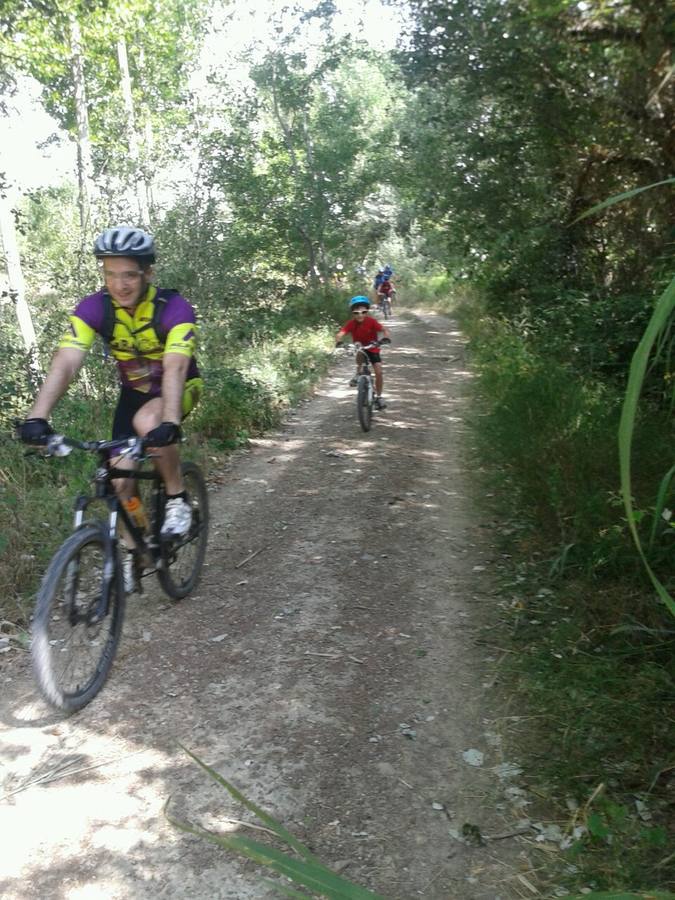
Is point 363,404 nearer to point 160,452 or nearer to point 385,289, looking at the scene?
point 160,452

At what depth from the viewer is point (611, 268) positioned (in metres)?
10.9

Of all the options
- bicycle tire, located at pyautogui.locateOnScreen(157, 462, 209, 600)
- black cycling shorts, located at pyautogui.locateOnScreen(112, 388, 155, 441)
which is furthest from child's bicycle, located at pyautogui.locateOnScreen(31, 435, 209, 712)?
bicycle tire, located at pyautogui.locateOnScreen(157, 462, 209, 600)

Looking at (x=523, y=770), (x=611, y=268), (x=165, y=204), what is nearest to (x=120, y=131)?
(x=165, y=204)

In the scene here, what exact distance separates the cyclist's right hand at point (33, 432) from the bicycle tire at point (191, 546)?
1.30 metres

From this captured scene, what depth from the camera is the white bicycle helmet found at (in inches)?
149

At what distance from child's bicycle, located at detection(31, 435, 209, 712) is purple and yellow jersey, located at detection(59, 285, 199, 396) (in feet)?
2.03

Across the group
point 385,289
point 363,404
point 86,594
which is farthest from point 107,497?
point 385,289

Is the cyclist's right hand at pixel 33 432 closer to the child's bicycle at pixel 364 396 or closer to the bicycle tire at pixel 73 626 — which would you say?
the bicycle tire at pixel 73 626

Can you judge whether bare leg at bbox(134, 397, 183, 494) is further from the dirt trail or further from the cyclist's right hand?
the dirt trail

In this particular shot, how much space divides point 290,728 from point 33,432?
199cm

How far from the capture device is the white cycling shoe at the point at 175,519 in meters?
4.22

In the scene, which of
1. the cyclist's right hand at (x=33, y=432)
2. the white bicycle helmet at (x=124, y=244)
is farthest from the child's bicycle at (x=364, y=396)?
the cyclist's right hand at (x=33, y=432)

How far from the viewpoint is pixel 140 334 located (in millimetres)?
4086

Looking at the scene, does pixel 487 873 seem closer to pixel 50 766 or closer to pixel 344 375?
pixel 50 766
